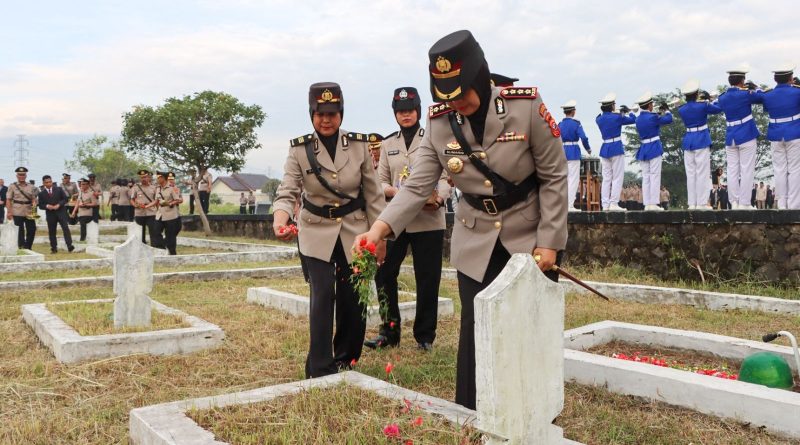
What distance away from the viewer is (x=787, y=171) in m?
9.26

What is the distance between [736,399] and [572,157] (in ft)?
30.9

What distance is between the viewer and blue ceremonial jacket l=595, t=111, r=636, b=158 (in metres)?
11.7

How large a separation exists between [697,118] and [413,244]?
22.4 feet

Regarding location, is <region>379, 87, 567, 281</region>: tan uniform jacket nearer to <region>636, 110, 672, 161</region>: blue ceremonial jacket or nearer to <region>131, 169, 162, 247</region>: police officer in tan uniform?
<region>636, 110, 672, 161</region>: blue ceremonial jacket

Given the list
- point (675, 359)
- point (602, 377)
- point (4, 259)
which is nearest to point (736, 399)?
point (602, 377)

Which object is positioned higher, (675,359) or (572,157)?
(572,157)

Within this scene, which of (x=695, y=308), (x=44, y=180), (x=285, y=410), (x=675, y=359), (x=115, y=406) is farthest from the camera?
(x=44, y=180)

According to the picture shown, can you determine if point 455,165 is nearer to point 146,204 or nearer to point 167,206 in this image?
point 167,206

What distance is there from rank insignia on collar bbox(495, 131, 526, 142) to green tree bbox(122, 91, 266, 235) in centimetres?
2156

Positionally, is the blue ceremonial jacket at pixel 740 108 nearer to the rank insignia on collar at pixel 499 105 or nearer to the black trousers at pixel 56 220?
the rank insignia on collar at pixel 499 105

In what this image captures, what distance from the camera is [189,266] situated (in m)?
12.6

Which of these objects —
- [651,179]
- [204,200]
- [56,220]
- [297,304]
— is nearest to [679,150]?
[204,200]

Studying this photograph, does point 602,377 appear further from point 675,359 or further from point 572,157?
point 572,157

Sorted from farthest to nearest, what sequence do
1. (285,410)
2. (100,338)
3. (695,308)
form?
(695,308)
(100,338)
(285,410)
